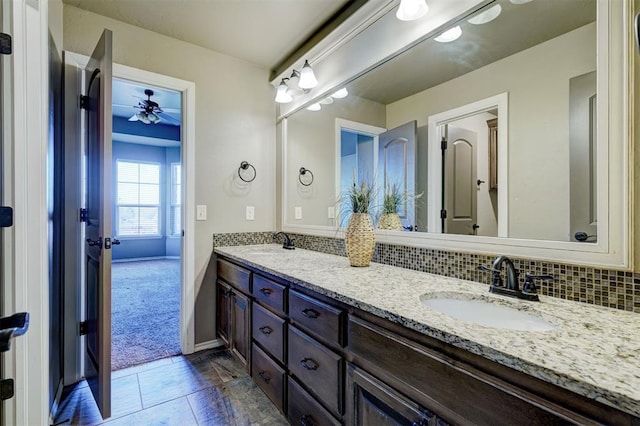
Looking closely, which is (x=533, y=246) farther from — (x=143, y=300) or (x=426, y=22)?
(x=143, y=300)

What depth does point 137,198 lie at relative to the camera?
6691 mm

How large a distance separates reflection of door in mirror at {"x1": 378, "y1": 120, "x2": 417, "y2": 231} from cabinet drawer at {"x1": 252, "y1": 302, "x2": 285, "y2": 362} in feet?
2.95

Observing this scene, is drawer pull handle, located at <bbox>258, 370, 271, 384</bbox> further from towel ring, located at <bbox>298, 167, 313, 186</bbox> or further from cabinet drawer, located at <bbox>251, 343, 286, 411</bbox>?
towel ring, located at <bbox>298, 167, 313, 186</bbox>

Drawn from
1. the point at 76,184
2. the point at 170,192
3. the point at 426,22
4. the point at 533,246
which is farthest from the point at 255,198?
the point at 170,192

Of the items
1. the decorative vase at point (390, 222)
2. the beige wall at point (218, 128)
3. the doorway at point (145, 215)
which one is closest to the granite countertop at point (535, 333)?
the decorative vase at point (390, 222)

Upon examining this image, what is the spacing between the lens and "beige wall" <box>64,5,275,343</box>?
2285 millimetres

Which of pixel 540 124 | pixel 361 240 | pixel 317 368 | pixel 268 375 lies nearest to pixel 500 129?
pixel 540 124

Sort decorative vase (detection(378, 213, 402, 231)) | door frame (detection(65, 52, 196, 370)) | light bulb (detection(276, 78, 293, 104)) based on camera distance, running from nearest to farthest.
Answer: decorative vase (detection(378, 213, 402, 231))
door frame (detection(65, 52, 196, 370))
light bulb (detection(276, 78, 293, 104))

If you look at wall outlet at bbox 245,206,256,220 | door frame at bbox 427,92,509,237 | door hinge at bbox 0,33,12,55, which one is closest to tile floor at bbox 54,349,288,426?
wall outlet at bbox 245,206,256,220

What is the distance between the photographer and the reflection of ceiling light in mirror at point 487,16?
1301mm

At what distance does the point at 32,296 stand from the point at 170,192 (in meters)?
6.37

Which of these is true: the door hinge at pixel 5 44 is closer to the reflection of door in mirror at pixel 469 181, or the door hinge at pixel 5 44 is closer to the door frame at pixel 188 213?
the door frame at pixel 188 213

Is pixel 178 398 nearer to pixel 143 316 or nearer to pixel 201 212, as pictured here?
pixel 201 212

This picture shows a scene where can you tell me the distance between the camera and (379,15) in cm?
177
